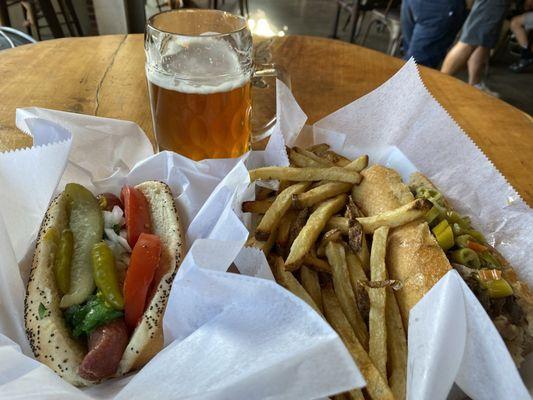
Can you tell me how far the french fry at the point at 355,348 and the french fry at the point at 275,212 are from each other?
0.83 ft

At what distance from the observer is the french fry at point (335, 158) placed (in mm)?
1854

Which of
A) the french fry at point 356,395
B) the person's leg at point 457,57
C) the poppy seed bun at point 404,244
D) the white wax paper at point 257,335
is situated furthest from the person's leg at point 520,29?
the french fry at point 356,395

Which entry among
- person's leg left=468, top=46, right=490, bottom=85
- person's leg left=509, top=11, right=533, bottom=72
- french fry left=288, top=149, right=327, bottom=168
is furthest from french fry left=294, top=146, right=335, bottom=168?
person's leg left=509, top=11, right=533, bottom=72

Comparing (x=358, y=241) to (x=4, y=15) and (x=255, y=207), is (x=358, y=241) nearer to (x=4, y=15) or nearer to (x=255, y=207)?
(x=255, y=207)

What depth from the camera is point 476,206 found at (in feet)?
5.64

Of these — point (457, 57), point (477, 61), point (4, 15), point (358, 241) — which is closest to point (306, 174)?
point (358, 241)

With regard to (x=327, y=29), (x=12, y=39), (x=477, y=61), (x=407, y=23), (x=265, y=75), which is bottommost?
(x=327, y=29)

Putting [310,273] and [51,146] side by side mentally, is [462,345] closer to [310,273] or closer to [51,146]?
[310,273]

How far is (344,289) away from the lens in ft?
4.51

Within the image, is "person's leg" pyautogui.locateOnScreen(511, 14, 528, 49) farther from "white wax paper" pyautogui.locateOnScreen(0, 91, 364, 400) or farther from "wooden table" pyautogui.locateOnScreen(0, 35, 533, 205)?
"white wax paper" pyautogui.locateOnScreen(0, 91, 364, 400)

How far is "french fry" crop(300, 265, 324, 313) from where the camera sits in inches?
54.4

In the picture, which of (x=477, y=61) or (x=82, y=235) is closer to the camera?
(x=82, y=235)

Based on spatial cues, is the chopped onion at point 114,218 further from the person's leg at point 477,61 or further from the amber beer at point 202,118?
the person's leg at point 477,61

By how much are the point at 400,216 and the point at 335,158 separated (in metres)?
0.50
